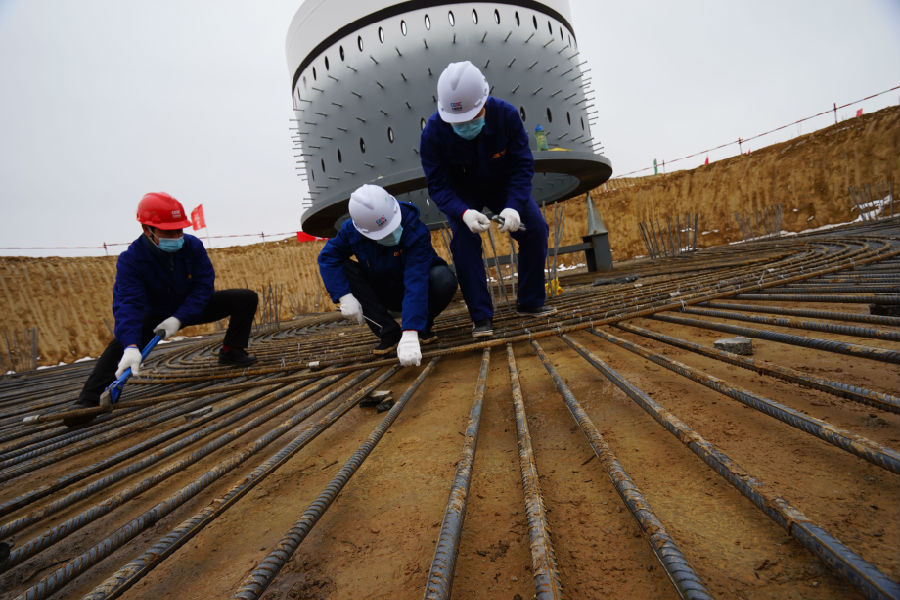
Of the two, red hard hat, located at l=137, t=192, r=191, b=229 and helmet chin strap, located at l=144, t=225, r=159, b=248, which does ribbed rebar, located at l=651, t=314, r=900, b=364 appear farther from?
helmet chin strap, located at l=144, t=225, r=159, b=248

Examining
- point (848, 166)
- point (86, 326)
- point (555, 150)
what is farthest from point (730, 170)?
point (86, 326)

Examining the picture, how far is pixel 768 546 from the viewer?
29.4 inches

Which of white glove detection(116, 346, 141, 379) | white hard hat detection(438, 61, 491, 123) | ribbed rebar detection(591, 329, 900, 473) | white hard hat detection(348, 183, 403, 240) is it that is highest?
white hard hat detection(438, 61, 491, 123)

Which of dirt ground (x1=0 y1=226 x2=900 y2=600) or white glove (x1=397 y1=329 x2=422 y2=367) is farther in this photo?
white glove (x1=397 y1=329 x2=422 y2=367)

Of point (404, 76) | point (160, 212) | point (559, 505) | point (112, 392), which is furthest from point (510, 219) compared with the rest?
point (404, 76)

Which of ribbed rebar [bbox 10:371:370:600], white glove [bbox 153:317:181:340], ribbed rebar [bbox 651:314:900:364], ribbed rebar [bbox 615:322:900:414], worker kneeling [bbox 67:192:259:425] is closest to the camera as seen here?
ribbed rebar [bbox 10:371:370:600]

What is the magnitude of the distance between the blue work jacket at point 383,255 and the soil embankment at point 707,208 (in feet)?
28.6

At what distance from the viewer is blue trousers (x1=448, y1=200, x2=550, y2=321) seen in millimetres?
2729

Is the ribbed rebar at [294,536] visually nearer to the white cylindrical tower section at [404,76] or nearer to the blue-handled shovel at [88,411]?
the blue-handled shovel at [88,411]

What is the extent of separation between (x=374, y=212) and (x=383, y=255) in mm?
386

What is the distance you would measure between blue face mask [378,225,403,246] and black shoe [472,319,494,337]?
76 centimetres

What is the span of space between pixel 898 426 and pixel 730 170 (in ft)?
Result: 64.8

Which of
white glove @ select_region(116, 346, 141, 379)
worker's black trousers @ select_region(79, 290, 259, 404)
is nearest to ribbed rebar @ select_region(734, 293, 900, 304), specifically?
worker's black trousers @ select_region(79, 290, 259, 404)

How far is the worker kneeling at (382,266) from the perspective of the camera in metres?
2.45
